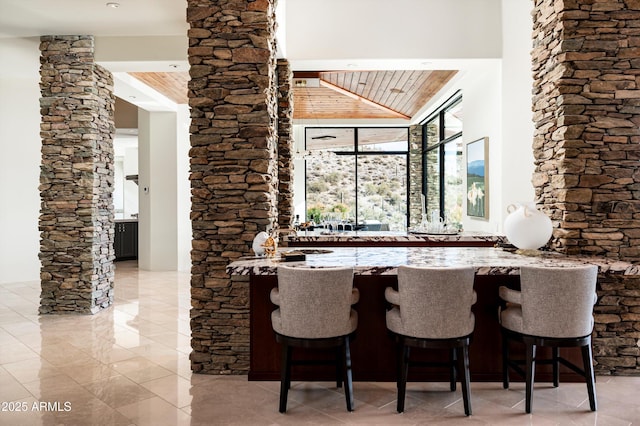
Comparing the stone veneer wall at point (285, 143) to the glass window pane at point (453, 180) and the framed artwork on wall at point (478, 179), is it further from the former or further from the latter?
the glass window pane at point (453, 180)

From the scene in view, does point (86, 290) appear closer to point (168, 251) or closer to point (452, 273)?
point (168, 251)

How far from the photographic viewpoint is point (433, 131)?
10.1m

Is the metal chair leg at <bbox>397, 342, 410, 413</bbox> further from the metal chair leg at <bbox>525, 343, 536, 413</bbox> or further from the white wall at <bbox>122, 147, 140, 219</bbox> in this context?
the white wall at <bbox>122, 147, 140, 219</bbox>

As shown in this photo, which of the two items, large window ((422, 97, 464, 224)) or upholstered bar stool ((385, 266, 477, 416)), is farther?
large window ((422, 97, 464, 224))

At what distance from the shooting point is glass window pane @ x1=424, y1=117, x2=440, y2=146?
9.70 metres

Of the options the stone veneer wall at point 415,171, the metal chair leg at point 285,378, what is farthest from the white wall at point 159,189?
the metal chair leg at point 285,378

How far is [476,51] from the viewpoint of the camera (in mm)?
5582

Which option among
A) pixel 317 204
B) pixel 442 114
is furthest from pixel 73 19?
pixel 317 204

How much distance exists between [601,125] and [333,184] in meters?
8.09

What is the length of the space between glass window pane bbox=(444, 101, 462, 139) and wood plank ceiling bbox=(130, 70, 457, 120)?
46 centimetres

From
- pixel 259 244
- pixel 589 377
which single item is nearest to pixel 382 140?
pixel 259 244

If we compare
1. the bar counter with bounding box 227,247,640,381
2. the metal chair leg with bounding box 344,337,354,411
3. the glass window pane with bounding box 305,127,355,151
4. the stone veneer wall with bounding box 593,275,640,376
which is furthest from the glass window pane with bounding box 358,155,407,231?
the metal chair leg with bounding box 344,337,354,411

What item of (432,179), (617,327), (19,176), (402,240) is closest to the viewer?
(617,327)

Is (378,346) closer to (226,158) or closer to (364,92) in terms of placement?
(226,158)
